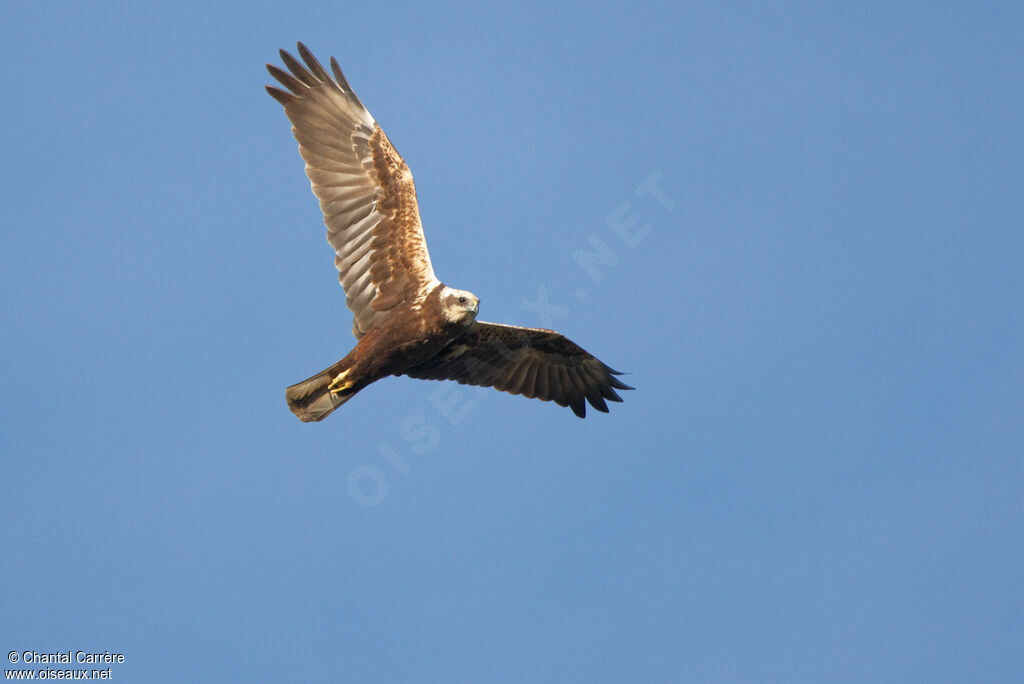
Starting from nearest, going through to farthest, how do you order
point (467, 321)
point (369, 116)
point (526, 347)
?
point (467, 321) < point (369, 116) < point (526, 347)

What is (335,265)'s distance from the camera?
11.4 metres

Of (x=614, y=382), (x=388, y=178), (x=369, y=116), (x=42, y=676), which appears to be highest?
(x=369, y=116)

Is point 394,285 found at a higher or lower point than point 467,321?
higher

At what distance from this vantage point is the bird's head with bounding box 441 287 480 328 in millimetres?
10766

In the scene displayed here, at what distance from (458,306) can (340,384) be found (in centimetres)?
162

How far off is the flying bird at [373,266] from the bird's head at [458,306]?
0.04ft

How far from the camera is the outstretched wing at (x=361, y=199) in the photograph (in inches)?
447

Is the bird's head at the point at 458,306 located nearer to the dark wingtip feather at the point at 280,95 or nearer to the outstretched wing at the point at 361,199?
the outstretched wing at the point at 361,199

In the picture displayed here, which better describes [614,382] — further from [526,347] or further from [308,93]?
[308,93]

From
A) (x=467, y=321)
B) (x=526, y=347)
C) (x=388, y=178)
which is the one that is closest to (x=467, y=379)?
(x=526, y=347)

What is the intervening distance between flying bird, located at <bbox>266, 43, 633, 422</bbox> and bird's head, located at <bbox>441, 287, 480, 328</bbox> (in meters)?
0.01

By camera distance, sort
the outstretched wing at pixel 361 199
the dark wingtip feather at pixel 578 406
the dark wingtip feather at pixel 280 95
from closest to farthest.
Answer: the outstretched wing at pixel 361 199, the dark wingtip feather at pixel 280 95, the dark wingtip feather at pixel 578 406

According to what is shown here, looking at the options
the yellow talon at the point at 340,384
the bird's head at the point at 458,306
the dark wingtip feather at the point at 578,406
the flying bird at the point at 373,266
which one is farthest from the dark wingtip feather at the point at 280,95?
the dark wingtip feather at the point at 578,406

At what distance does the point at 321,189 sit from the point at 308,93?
1.32 m
